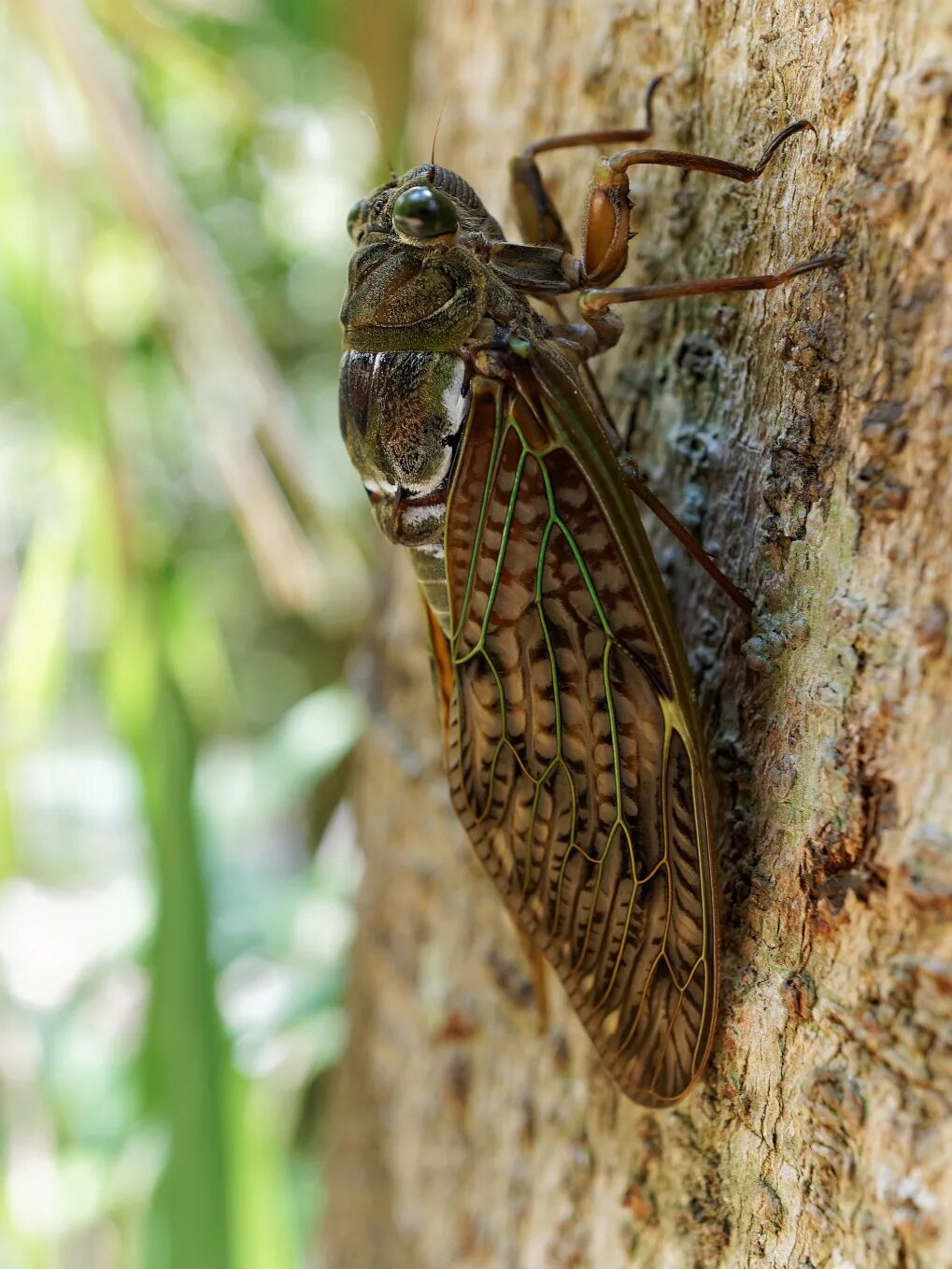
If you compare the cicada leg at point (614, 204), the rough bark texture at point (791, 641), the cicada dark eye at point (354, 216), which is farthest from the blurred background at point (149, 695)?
the cicada leg at point (614, 204)

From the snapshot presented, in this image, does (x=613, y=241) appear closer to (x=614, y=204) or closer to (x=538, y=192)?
(x=614, y=204)

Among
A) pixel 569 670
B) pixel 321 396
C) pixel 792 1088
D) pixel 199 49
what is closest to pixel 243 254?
pixel 321 396

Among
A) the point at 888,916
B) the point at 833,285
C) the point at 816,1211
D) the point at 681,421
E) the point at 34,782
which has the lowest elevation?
the point at 34,782

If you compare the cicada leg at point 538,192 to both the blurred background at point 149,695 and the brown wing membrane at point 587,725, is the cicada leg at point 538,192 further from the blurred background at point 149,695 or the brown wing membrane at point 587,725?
the blurred background at point 149,695

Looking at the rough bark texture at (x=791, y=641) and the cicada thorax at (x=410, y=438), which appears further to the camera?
the cicada thorax at (x=410, y=438)

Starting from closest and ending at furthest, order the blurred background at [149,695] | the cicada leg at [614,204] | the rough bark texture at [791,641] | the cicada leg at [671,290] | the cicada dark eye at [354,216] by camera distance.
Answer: the rough bark texture at [791,641]
the cicada leg at [671,290]
the cicada leg at [614,204]
the cicada dark eye at [354,216]
the blurred background at [149,695]

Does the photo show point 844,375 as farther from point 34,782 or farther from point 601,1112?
point 34,782

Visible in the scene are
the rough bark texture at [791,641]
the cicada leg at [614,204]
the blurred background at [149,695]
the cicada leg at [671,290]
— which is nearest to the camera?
the rough bark texture at [791,641]
